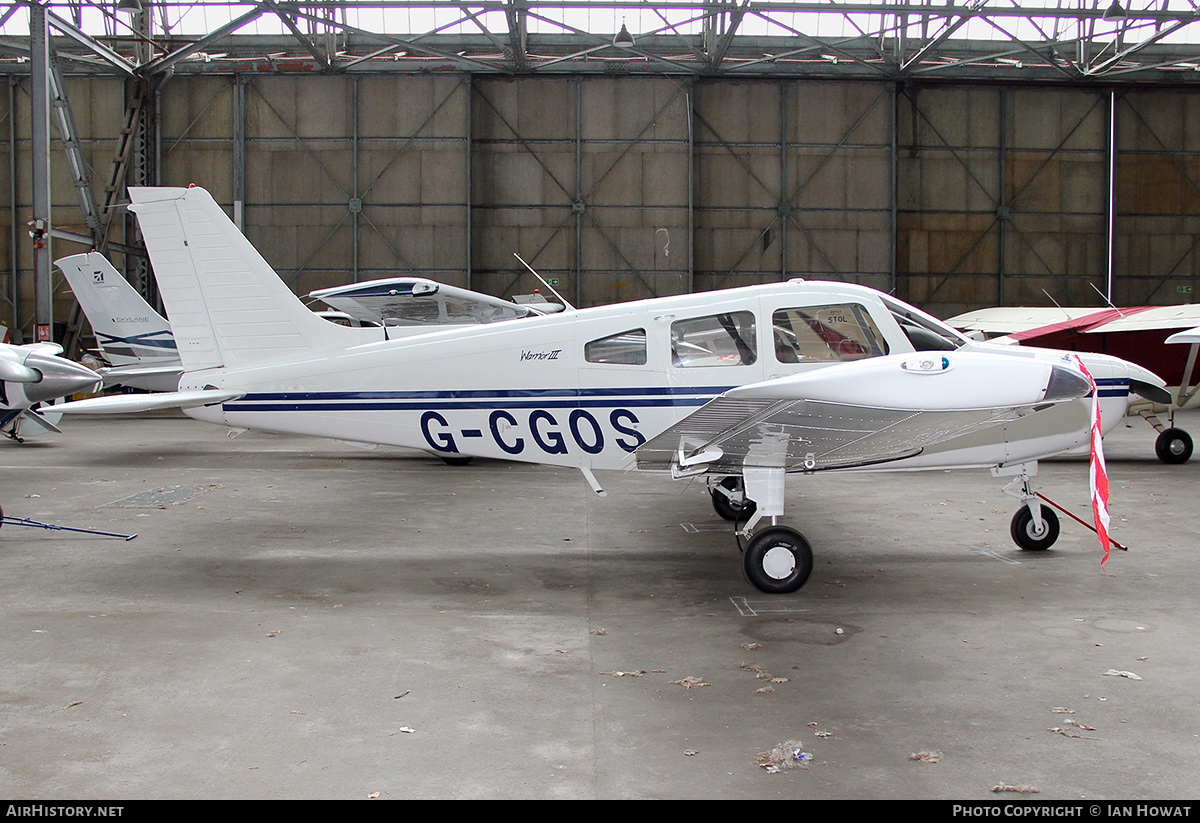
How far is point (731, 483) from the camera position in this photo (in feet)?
27.0

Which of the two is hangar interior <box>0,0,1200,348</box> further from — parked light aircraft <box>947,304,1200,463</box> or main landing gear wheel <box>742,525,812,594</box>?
main landing gear wheel <box>742,525,812,594</box>

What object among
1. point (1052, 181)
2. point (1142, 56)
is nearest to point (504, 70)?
point (1052, 181)

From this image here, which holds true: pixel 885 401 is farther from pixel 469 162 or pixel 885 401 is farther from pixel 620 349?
pixel 469 162

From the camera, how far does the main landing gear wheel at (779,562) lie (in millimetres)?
6074

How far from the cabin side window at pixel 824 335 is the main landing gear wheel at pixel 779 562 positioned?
1478 mm

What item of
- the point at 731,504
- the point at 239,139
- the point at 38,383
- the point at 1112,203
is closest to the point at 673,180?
the point at 239,139

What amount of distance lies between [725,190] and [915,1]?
686cm

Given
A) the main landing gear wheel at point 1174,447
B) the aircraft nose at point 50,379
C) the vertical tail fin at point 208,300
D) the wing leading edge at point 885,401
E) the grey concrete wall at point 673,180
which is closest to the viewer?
the wing leading edge at point 885,401

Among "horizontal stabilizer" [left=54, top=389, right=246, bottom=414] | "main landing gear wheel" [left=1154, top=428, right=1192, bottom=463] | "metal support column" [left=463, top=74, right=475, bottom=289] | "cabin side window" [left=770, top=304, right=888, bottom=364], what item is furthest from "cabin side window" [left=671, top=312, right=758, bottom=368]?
"metal support column" [left=463, top=74, right=475, bottom=289]

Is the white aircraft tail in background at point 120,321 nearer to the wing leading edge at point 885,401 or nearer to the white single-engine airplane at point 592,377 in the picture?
the white single-engine airplane at point 592,377

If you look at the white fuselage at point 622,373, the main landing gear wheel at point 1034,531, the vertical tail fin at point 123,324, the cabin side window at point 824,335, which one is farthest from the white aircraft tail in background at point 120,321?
the main landing gear wheel at point 1034,531

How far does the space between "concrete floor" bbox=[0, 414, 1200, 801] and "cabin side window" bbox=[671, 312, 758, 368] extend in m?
1.54

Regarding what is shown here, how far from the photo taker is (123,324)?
57.9ft

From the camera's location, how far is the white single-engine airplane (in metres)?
6.41
